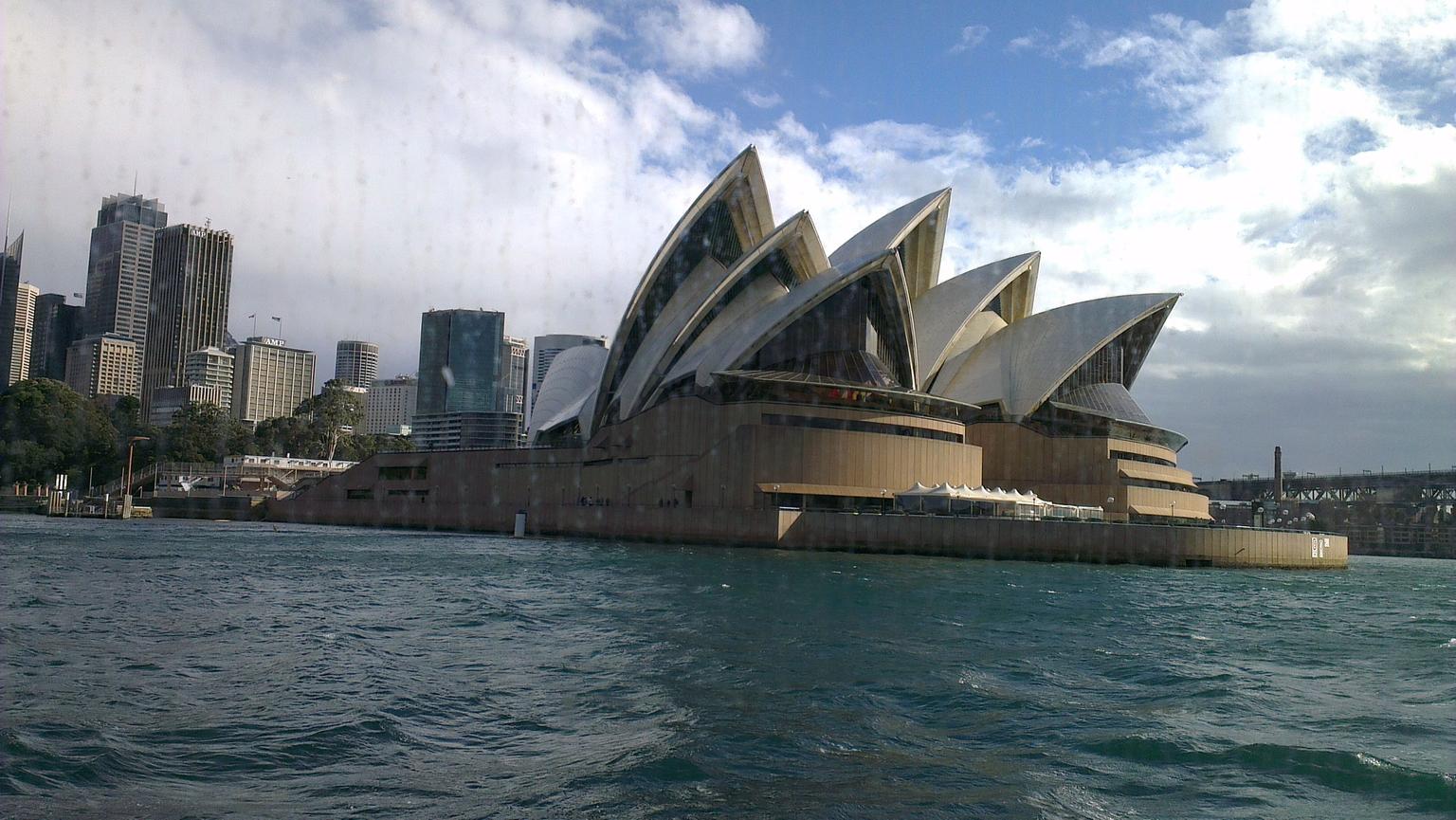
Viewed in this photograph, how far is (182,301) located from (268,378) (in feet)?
93.1

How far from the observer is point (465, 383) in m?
110

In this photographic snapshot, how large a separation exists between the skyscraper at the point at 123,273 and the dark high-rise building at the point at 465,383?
89.3ft

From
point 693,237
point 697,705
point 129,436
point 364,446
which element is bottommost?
point 697,705

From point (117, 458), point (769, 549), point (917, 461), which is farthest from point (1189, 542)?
point (117, 458)

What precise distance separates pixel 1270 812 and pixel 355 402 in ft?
354

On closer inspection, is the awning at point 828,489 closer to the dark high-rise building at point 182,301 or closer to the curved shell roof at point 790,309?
the curved shell roof at point 790,309

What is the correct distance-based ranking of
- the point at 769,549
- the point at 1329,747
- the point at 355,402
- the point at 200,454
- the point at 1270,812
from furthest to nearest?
the point at 355,402
the point at 200,454
the point at 769,549
the point at 1329,747
the point at 1270,812

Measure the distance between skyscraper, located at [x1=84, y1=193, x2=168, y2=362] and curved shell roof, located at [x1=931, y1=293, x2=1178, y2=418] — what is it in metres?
63.3

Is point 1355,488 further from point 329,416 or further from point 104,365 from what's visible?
point 104,365

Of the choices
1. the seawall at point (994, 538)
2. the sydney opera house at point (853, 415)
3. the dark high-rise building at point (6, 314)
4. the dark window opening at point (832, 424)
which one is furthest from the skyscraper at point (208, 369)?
the dark window opening at point (832, 424)

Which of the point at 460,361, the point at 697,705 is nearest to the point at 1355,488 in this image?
the point at 460,361

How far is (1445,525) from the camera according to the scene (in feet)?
325

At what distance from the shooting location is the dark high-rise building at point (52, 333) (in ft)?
448

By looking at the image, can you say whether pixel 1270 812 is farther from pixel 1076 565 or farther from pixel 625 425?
pixel 625 425
